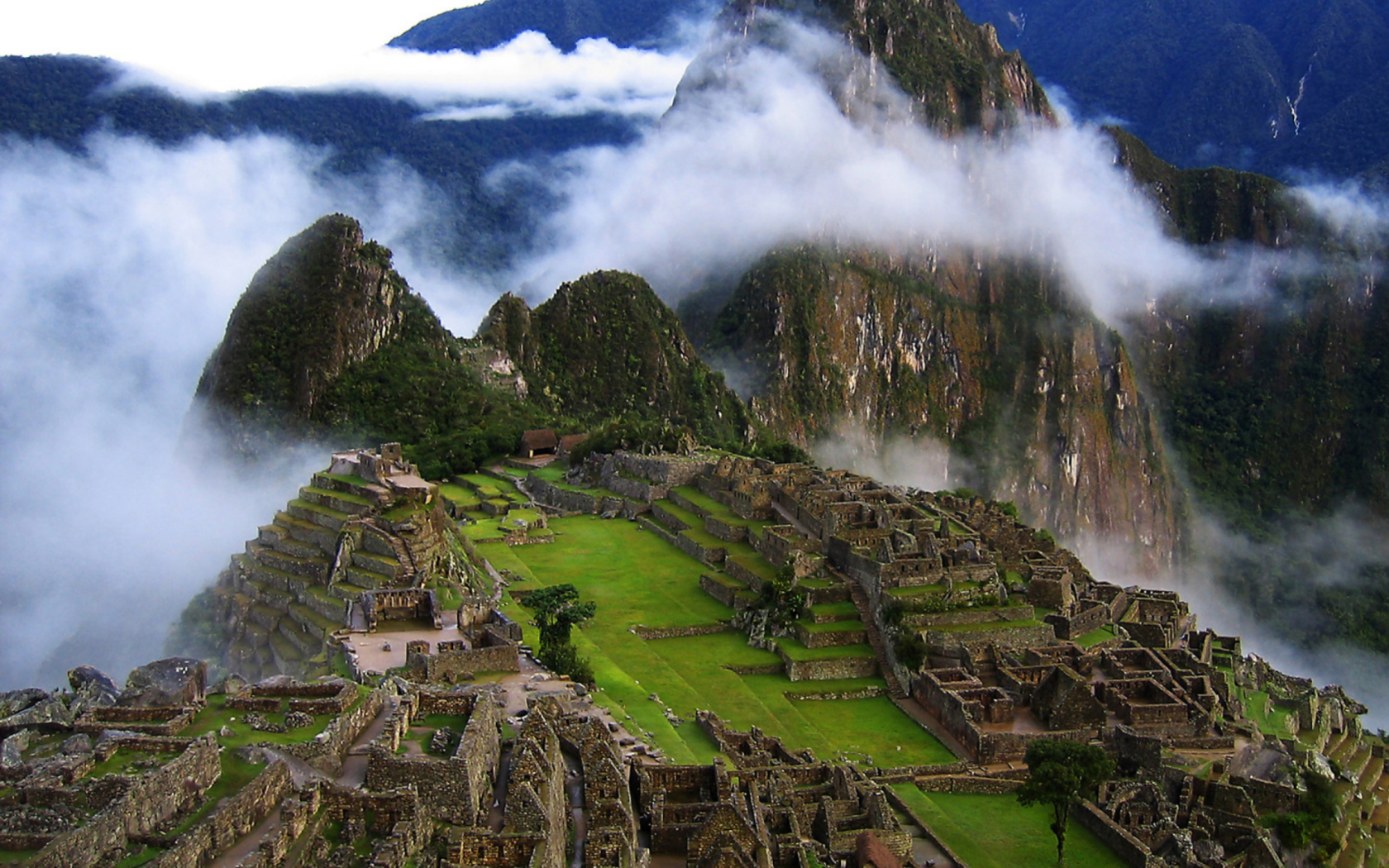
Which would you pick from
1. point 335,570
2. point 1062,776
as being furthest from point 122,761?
point 335,570

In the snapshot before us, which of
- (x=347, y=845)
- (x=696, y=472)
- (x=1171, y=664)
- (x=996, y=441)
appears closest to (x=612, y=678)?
(x=1171, y=664)

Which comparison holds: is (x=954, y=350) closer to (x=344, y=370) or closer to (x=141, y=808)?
(x=344, y=370)

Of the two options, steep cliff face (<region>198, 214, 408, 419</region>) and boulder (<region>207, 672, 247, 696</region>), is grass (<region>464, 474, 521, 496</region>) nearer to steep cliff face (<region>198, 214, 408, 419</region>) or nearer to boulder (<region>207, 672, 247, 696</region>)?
steep cliff face (<region>198, 214, 408, 419</region>)

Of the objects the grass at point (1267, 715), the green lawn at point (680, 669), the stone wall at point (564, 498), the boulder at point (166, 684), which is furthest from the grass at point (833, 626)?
the boulder at point (166, 684)

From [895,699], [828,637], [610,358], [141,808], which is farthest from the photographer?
[610,358]

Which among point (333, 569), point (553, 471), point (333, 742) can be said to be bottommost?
point (553, 471)

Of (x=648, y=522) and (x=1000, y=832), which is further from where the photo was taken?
(x=648, y=522)

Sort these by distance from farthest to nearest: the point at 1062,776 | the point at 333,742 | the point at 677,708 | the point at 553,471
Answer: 1. the point at 553,471
2. the point at 677,708
3. the point at 1062,776
4. the point at 333,742
